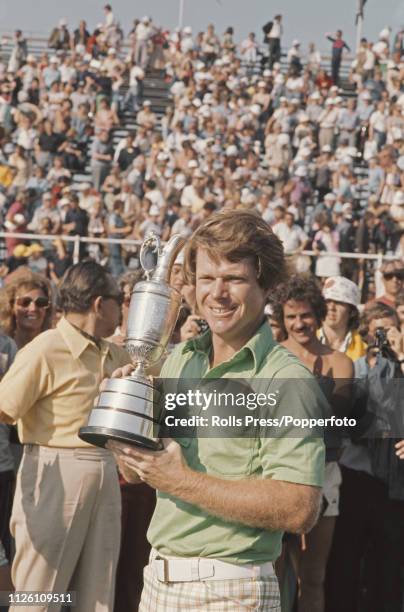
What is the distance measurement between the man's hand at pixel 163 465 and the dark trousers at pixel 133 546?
283 cm

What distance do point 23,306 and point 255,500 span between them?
136 inches

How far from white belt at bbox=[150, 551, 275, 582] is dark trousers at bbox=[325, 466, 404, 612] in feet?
8.55

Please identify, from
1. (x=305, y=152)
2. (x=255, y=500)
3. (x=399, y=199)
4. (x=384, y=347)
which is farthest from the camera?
Result: (x=305, y=152)

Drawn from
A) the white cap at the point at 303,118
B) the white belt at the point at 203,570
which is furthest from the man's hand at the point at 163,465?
the white cap at the point at 303,118

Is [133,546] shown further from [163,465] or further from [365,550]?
[163,465]

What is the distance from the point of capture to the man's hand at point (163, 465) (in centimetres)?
245

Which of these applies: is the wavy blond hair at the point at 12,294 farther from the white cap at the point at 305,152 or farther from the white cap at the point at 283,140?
the white cap at the point at 283,140

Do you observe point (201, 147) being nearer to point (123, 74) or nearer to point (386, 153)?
point (386, 153)

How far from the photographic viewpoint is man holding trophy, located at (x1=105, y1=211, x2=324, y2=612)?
2.43 m

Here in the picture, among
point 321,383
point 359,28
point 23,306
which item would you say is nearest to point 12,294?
point 23,306

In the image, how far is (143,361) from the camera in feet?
9.04

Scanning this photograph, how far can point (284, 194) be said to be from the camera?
1839 centimetres

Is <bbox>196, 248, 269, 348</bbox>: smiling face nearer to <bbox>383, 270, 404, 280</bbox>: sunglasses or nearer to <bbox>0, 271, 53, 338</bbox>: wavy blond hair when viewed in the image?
<bbox>0, 271, 53, 338</bbox>: wavy blond hair

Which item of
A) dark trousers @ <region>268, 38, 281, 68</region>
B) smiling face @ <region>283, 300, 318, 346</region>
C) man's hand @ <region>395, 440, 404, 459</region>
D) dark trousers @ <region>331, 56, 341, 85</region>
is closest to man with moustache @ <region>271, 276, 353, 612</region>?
smiling face @ <region>283, 300, 318, 346</region>
